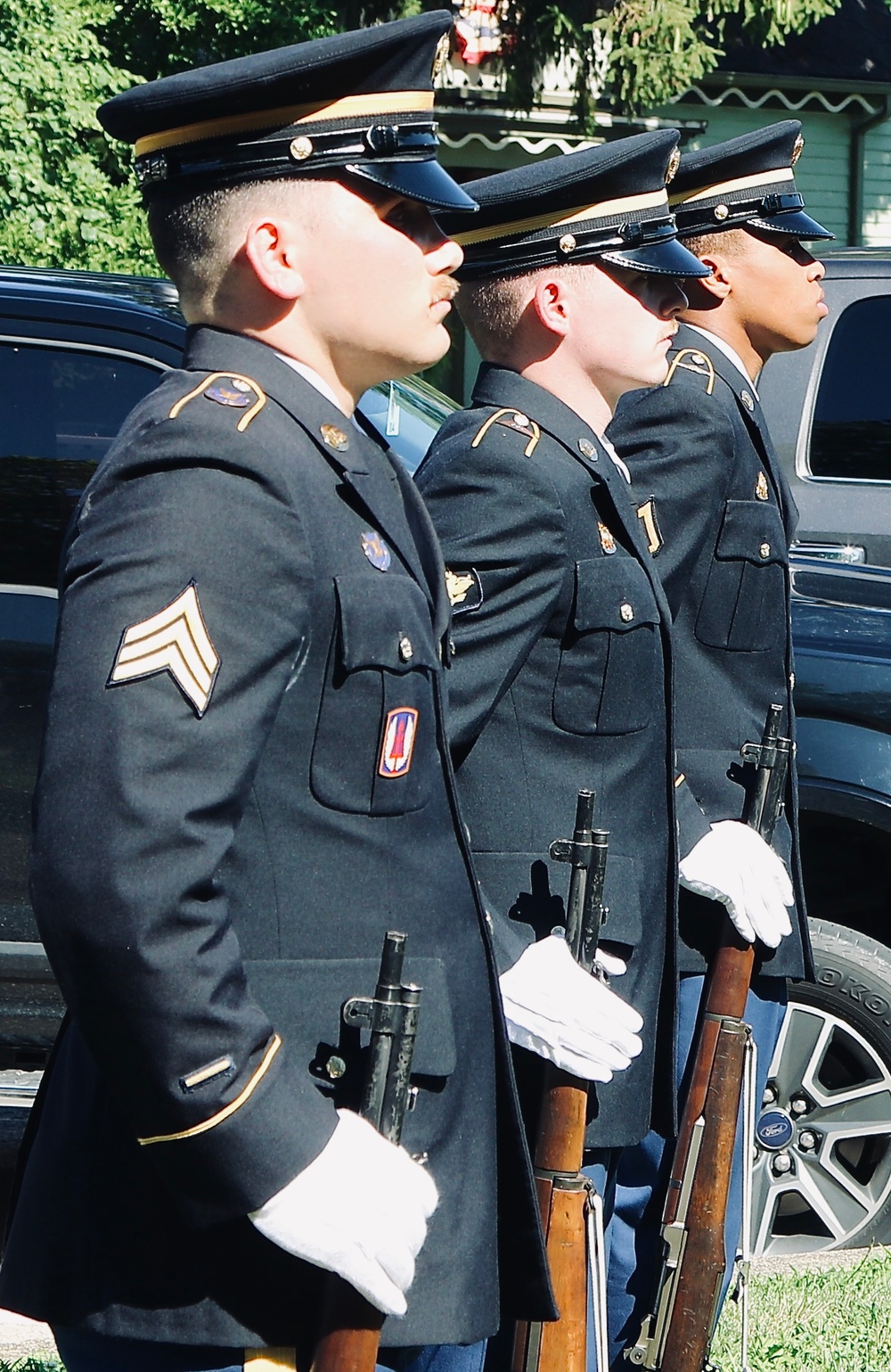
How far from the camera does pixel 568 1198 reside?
2707 mm

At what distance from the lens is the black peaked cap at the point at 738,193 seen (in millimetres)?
3693

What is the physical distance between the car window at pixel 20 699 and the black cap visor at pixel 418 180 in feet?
6.78

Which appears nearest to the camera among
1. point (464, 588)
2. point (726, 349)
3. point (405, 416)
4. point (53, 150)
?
point (464, 588)

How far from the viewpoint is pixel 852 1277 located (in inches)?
157

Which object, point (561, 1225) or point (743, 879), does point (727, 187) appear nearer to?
point (743, 879)

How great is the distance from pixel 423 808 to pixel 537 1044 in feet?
2.39

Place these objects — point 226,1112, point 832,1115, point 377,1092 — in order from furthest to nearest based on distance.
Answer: point 832,1115, point 377,1092, point 226,1112

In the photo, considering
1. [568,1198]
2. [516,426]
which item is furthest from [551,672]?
[568,1198]

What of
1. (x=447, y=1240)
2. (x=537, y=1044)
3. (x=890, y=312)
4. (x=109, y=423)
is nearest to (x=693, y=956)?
(x=537, y=1044)

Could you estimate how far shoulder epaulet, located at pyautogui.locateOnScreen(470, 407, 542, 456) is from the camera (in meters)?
2.82

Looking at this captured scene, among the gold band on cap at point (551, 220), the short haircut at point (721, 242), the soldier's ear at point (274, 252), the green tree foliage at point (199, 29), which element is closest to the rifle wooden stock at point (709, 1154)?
the gold band on cap at point (551, 220)

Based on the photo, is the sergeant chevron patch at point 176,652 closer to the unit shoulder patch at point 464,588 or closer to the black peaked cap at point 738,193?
the unit shoulder patch at point 464,588

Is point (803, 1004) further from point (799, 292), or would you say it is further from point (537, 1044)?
point (537, 1044)

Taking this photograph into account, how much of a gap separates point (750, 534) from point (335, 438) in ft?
4.99
